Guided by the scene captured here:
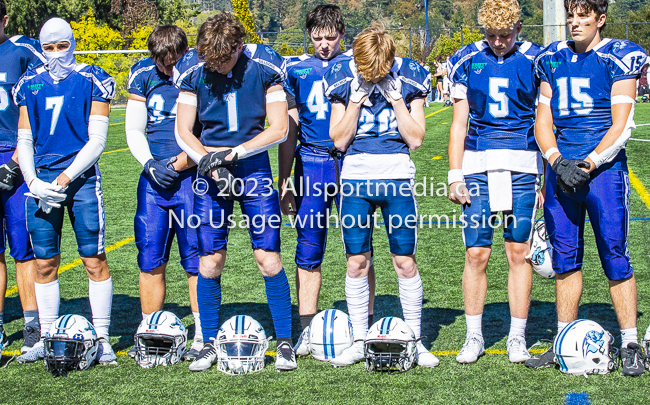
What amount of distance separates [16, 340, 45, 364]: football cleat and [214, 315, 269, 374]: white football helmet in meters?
1.09

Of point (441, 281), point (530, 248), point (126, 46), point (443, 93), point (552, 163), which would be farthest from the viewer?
point (126, 46)

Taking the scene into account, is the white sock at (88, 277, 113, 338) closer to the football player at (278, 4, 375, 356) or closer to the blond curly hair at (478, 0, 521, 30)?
the football player at (278, 4, 375, 356)

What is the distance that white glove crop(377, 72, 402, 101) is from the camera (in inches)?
150

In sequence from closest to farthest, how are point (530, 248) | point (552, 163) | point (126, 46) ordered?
point (552, 163) → point (530, 248) → point (126, 46)

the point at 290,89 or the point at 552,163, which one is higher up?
the point at 290,89

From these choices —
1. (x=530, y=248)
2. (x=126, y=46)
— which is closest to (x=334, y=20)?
(x=530, y=248)

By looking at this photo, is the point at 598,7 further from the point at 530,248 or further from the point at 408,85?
the point at 530,248

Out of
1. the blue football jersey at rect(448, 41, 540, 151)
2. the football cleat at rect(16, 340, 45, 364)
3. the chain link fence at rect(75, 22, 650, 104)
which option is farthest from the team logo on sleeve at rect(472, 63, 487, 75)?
the chain link fence at rect(75, 22, 650, 104)

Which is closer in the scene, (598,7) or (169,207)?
(598,7)

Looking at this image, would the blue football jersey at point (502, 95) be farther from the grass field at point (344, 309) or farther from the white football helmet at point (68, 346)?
the white football helmet at point (68, 346)

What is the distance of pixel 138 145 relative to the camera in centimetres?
420

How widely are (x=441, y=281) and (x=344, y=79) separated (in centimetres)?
234

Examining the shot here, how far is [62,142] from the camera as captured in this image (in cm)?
409

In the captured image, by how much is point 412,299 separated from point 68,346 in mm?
1932
